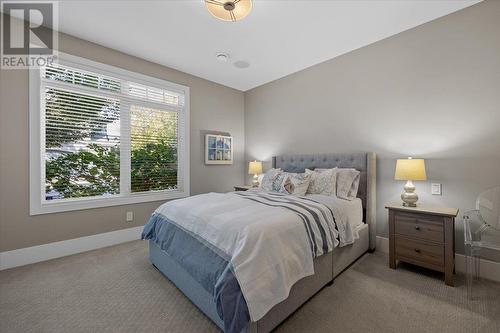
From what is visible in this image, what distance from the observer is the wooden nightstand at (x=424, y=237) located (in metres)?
2.09

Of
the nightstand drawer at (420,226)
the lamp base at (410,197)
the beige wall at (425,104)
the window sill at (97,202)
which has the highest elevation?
the beige wall at (425,104)

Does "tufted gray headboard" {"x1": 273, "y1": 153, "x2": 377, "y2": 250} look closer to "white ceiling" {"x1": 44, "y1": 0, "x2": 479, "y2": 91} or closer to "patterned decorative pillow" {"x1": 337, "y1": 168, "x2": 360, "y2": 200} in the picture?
"patterned decorative pillow" {"x1": 337, "y1": 168, "x2": 360, "y2": 200}

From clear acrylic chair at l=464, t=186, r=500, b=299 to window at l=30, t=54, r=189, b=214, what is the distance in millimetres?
3836

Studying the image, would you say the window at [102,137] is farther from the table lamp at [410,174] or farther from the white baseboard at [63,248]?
the table lamp at [410,174]

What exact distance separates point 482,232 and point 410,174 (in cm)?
83

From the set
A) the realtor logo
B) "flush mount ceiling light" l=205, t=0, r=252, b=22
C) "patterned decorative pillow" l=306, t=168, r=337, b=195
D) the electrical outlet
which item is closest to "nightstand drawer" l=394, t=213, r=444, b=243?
"patterned decorative pillow" l=306, t=168, r=337, b=195

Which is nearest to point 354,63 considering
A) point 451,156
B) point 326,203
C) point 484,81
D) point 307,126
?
point 307,126

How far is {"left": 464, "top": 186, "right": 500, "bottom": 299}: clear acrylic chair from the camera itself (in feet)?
6.29

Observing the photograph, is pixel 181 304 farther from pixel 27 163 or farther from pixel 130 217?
pixel 27 163

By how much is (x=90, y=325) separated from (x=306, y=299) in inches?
66.4

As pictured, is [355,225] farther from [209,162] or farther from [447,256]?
[209,162]

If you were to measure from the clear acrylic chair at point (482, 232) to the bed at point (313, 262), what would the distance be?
0.92 meters

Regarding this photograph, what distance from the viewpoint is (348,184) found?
111 inches

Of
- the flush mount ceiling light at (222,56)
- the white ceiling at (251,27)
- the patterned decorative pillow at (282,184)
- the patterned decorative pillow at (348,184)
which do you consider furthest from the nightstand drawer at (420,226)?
the flush mount ceiling light at (222,56)
